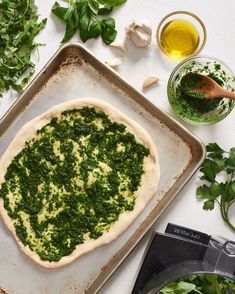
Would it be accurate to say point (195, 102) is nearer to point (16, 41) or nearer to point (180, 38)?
point (180, 38)

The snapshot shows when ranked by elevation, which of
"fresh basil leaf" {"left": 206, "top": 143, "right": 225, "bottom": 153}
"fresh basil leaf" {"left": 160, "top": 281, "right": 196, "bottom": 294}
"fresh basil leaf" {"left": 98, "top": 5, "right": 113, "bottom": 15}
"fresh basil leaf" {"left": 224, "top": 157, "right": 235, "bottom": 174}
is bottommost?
"fresh basil leaf" {"left": 160, "top": 281, "right": 196, "bottom": 294}

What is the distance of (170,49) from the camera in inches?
88.4

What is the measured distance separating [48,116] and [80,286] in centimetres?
70

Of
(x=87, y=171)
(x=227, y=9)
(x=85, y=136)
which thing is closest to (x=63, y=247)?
(x=87, y=171)

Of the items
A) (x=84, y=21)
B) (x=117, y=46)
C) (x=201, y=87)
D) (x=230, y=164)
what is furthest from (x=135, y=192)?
(x=84, y=21)

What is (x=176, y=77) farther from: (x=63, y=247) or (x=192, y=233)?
(x=63, y=247)

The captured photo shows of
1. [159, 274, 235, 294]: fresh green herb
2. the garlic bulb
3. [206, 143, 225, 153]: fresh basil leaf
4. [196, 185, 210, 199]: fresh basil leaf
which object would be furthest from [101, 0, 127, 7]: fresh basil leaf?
[159, 274, 235, 294]: fresh green herb

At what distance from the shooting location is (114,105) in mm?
2225

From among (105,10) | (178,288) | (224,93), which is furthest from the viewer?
(105,10)

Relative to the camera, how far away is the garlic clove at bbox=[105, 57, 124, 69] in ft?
7.27

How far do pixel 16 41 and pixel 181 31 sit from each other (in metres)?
0.68

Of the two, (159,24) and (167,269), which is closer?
(167,269)

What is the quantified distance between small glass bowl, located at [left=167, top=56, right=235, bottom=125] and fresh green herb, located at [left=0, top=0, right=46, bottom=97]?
0.59 m

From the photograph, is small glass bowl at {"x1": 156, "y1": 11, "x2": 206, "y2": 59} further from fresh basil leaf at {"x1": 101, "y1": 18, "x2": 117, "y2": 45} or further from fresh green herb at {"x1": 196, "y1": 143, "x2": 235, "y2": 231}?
fresh green herb at {"x1": 196, "y1": 143, "x2": 235, "y2": 231}
